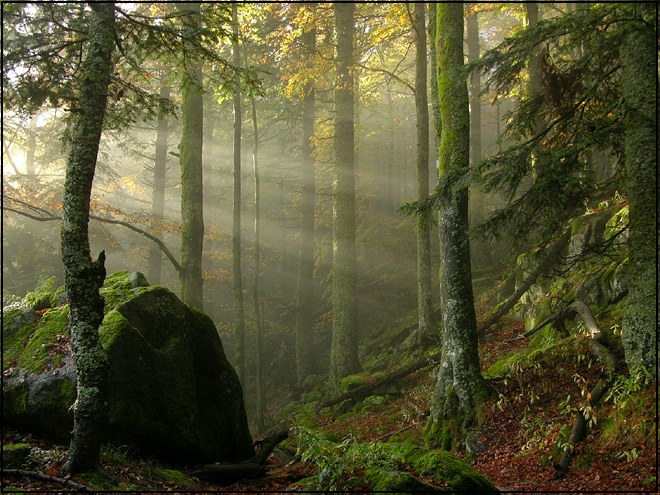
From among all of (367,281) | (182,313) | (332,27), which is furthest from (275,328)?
(182,313)

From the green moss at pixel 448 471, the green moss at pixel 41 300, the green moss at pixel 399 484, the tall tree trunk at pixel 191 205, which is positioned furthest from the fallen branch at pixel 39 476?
the tall tree trunk at pixel 191 205

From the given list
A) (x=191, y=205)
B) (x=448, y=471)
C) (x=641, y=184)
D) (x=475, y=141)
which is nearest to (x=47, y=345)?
(x=448, y=471)

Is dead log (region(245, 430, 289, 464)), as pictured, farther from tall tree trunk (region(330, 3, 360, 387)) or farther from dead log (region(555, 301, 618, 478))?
tall tree trunk (region(330, 3, 360, 387))

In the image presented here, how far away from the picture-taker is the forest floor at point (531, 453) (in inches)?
219

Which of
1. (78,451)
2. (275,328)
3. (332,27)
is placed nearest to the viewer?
(78,451)

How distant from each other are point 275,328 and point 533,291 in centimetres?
1547

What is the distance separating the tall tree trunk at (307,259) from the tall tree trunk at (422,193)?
20.6 ft

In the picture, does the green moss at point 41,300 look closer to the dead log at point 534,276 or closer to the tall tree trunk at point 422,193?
the tall tree trunk at point 422,193

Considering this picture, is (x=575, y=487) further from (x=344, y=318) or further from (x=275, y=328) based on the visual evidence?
(x=275, y=328)

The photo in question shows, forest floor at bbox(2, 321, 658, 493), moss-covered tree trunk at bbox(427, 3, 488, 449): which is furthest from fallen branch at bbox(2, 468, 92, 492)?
moss-covered tree trunk at bbox(427, 3, 488, 449)

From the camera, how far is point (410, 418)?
10.8m

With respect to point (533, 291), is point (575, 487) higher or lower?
lower

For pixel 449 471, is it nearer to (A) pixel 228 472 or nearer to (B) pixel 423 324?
(A) pixel 228 472

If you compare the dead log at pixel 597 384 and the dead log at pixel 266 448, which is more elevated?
the dead log at pixel 597 384
